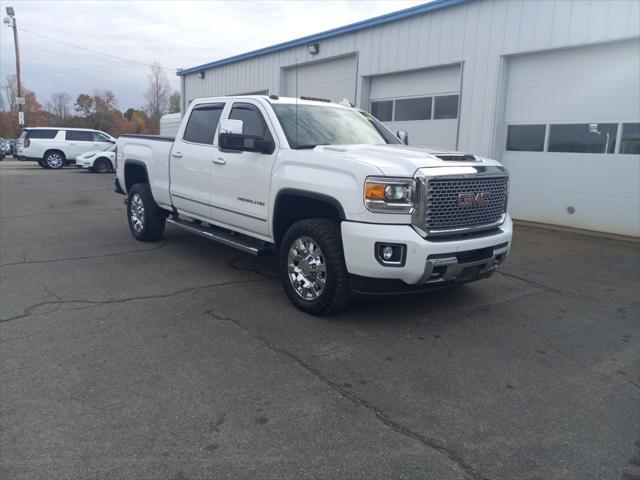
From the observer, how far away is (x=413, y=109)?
13.1 meters

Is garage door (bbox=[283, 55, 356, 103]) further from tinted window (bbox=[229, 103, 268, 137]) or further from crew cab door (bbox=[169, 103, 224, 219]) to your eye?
tinted window (bbox=[229, 103, 268, 137])

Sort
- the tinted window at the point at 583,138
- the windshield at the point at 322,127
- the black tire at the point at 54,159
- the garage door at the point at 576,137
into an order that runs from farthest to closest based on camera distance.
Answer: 1. the black tire at the point at 54,159
2. the tinted window at the point at 583,138
3. the garage door at the point at 576,137
4. the windshield at the point at 322,127

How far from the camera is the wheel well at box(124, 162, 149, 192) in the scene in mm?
8234

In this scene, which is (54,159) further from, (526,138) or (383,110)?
(526,138)

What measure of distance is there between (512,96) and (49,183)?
14858 millimetres

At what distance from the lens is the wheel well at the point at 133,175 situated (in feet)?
27.0

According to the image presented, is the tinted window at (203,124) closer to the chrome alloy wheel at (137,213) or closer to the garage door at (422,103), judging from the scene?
the chrome alloy wheel at (137,213)

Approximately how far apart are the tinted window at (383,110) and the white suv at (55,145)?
17.1 meters

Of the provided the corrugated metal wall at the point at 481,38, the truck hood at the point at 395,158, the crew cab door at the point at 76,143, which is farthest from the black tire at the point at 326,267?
the crew cab door at the point at 76,143

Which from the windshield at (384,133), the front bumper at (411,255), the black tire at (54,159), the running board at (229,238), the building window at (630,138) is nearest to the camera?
the front bumper at (411,255)

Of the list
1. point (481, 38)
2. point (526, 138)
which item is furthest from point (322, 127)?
point (481, 38)

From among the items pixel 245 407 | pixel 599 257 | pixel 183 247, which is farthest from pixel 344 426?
pixel 599 257

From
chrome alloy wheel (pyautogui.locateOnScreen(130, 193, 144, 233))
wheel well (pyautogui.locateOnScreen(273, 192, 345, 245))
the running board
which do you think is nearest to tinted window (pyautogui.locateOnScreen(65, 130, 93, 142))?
chrome alloy wheel (pyautogui.locateOnScreen(130, 193, 144, 233))

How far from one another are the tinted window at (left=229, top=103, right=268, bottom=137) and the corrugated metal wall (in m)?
6.80
